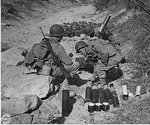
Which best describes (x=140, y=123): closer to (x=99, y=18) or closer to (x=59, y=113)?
(x=59, y=113)

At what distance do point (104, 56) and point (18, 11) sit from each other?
1072cm

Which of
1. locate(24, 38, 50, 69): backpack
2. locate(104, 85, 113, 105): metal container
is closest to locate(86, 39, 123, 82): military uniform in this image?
locate(104, 85, 113, 105): metal container

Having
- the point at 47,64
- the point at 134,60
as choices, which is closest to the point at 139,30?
the point at 134,60

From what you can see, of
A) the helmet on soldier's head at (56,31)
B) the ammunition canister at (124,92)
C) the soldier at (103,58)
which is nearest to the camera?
the ammunition canister at (124,92)

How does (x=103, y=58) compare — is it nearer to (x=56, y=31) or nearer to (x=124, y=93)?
(x=124, y=93)

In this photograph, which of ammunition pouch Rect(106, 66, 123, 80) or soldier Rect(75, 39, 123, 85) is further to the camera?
ammunition pouch Rect(106, 66, 123, 80)

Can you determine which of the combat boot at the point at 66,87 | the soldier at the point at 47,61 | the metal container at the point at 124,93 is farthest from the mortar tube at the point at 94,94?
the soldier at the point at 47,61

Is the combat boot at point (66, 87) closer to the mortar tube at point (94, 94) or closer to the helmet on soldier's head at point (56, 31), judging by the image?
the mortar tube at point (94, 94)

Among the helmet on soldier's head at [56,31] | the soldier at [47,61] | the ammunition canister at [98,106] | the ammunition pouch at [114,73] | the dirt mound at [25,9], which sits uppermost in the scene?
the dirt mound at [25,9]

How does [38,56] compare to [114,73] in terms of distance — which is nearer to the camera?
[38,56]

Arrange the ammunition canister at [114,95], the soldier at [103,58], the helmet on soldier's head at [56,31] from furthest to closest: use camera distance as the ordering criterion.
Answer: the helmet on soldier's head at [56,31]
the soldier at [103,58]
the ammunition canister at [114,95]

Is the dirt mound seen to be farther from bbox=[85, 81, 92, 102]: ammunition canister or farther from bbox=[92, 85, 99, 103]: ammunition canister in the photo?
bbox=[92, 85, 99, 103]: ammunition canister

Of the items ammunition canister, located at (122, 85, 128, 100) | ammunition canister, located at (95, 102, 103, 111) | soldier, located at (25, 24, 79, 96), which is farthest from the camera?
soldier, located at (25, 24, 79, 96)

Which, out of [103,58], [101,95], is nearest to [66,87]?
[101,95]
